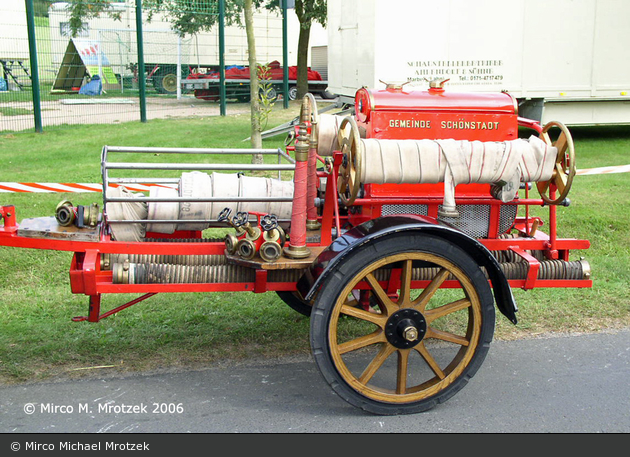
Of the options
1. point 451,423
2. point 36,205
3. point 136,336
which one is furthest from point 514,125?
point 36,205

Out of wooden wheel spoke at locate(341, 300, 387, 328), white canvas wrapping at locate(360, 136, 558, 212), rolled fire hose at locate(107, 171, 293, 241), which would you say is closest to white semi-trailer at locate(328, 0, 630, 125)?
rolled fire hose at locate(107, 171, 293, 241)

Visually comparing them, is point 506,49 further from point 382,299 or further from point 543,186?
point 382,299

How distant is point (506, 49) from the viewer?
1152 cm

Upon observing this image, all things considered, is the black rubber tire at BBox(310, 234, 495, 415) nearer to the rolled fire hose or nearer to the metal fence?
the rolled fire hose

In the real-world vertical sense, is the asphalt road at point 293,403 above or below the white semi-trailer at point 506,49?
below

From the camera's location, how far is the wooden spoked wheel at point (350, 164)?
323cm

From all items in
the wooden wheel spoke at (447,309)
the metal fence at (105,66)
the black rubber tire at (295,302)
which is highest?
the metal fence at (105,66)

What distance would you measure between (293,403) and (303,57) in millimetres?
17041

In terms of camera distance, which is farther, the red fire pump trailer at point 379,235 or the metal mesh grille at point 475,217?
the metal mesh grille at point 475,217

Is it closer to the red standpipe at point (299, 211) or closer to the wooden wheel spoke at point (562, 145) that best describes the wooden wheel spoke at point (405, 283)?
the red standpipe at point (299, 211)

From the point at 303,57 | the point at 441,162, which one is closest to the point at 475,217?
the point at 441,162

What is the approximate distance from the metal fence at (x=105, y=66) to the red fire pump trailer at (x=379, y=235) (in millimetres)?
10021

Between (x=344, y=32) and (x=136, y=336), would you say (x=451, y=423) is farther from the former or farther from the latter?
(x=344, y=32)

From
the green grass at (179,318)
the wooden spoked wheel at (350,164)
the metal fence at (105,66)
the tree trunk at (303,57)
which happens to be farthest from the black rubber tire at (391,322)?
the tree trunk at (303,57)
